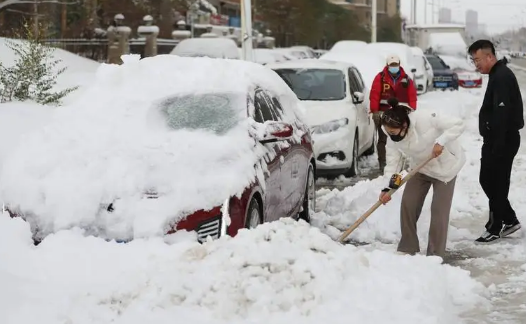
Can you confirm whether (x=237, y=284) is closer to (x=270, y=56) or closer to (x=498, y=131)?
(x=498, y=131)

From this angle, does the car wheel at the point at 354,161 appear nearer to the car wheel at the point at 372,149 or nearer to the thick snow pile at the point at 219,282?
the car wheel at the point at 372,149

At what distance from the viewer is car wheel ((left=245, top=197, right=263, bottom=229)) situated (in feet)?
20.6

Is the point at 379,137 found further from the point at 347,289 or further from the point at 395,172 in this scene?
the point at 347,289

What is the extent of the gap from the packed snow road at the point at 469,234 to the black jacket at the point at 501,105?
3.28 ft

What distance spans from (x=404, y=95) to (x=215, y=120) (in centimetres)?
587

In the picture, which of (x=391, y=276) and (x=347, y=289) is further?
(x=391, y=276)

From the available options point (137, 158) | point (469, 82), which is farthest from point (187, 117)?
point (469, 82)

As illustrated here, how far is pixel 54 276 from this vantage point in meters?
5.43

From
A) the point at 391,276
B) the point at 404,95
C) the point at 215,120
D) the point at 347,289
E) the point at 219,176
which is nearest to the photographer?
the point at 347,289

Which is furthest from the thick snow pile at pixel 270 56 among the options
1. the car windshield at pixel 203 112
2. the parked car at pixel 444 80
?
the car windshield at pixel 203 112

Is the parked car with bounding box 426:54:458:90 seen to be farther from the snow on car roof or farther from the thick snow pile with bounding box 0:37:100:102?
the snow on car roof

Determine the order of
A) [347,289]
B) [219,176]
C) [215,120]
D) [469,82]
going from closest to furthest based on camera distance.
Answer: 1. [347,289]
2. [219,176]
3. [215,120]
4. [469,82]

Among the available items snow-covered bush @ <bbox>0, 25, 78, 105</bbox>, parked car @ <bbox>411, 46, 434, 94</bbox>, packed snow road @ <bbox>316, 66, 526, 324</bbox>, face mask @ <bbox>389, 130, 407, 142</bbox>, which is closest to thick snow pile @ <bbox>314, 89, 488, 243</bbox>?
packed snow road @ <bbox>316, 66, 526, 324</bbox>

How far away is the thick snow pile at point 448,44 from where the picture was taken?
45.3m
